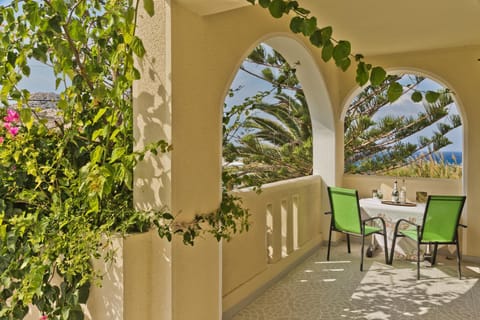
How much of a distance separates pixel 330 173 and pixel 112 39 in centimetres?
393

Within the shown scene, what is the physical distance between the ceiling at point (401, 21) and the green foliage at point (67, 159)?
1.85 meters

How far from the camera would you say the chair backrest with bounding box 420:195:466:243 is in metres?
3.96

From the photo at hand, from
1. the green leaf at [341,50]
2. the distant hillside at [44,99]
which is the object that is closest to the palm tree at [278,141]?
the distant hillside at [44,99]

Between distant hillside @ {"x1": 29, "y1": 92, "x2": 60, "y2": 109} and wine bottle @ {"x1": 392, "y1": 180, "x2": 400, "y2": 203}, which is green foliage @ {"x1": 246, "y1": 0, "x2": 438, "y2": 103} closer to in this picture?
distant hillside @ {"x1": 29, "y1": 92, "x2": 60, "y2": 109}

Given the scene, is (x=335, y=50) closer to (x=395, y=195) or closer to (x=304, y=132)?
(x=395, y=195)

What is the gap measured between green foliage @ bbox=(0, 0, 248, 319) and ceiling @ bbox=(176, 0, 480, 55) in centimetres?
185

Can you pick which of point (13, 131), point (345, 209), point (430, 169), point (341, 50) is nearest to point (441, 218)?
point (345, 209)

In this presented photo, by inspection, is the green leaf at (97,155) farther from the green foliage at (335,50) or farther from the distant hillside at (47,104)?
the green foliage at (335,50)

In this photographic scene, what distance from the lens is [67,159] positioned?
2.06 metres

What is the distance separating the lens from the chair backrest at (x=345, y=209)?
438cm

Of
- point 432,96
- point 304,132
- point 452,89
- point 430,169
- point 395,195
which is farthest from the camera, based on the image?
point 304,132

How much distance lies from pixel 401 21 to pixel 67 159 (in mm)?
3250

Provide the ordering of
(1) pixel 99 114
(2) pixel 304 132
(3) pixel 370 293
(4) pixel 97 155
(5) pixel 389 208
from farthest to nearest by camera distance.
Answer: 1. (2) pixel 304 132
2. (5) pixel 389 208
3. (3) pixel 370 293
4. (1) pixel 99 114
5. (4) pixel 97 155

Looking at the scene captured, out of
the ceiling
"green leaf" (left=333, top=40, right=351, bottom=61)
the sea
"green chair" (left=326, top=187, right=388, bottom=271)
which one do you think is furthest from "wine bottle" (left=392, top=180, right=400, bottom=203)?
"green leaf" (left=333, top=40, right=351, bottom=61)
